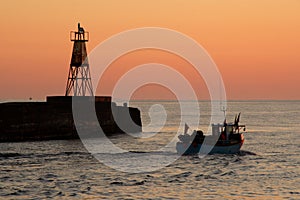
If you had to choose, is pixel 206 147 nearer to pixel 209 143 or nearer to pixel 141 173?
pixel 209 143

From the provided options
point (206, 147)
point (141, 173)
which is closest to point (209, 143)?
point (206, 147)

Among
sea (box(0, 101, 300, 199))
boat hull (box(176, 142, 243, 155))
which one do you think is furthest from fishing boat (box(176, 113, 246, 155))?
sea (box(0, 101, 300, 199))

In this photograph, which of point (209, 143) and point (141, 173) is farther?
point (209, 143)

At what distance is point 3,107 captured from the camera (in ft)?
208

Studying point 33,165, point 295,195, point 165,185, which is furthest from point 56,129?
point 295,195

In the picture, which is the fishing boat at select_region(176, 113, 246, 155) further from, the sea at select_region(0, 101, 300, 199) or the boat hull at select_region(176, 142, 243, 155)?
the sea at select_region(0, 101, 300, 199)

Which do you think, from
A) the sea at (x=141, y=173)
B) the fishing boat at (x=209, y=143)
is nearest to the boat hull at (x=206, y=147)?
the fishing boat at (x=209, y=143)

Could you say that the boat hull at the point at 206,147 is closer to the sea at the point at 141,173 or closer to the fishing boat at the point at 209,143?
the fishing boat at the point at 209,143

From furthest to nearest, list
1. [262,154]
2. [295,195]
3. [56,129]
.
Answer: [56,129] → [262,154] → [295,195]

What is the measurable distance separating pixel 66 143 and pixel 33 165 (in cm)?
2063

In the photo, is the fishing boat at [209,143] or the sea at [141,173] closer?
the sea at [141,173]

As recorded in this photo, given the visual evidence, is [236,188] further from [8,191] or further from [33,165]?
[33,165]

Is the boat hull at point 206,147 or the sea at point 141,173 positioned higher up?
the boat hull at point 206,147

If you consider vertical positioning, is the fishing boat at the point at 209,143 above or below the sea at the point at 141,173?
above
